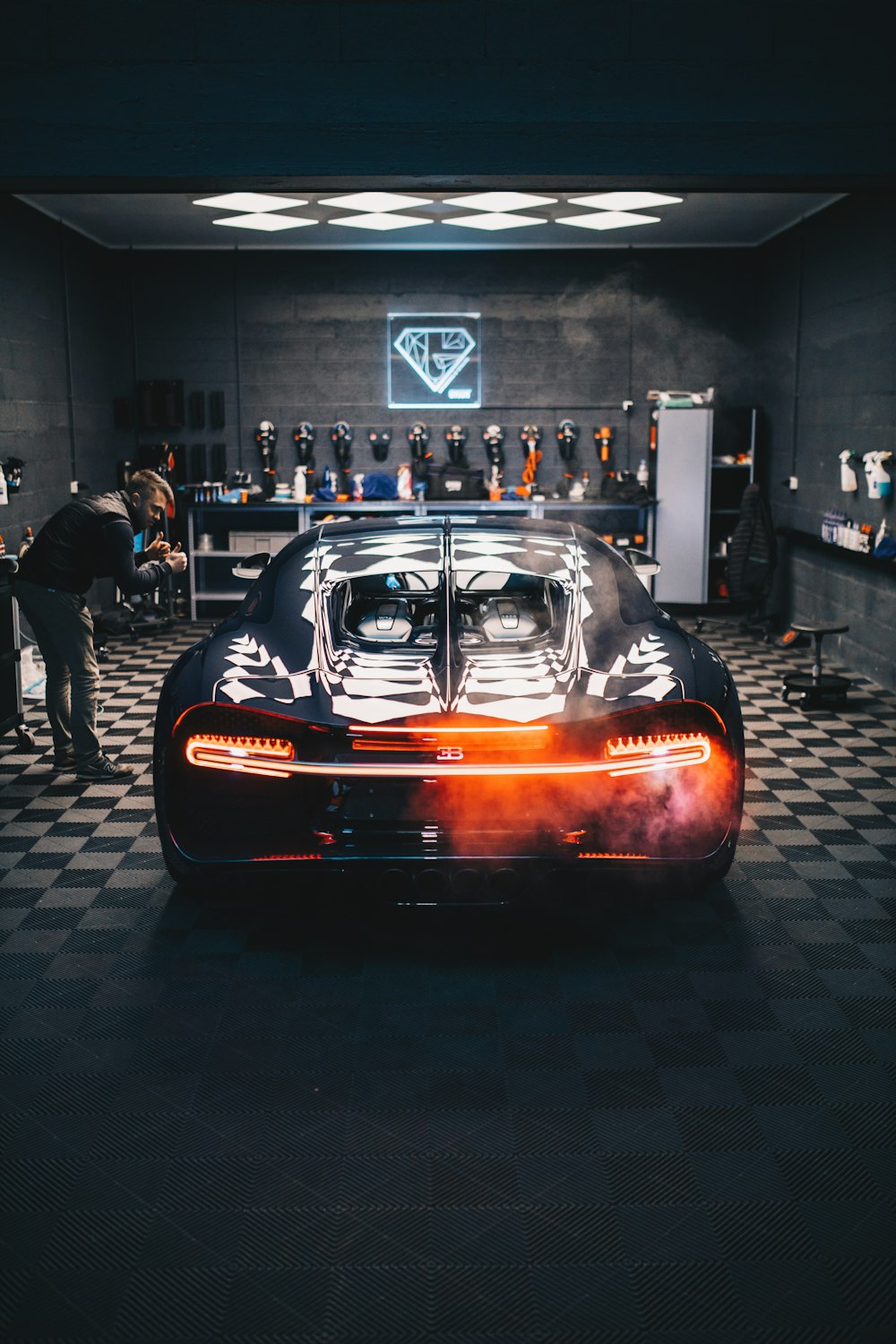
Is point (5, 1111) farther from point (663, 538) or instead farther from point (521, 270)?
point (521, 270)

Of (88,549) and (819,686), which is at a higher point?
(88,549)

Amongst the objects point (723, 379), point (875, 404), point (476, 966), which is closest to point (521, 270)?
point (723, 379)

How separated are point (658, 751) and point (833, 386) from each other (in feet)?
21.0

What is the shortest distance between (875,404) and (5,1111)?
698 cm

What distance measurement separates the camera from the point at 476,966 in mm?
3109

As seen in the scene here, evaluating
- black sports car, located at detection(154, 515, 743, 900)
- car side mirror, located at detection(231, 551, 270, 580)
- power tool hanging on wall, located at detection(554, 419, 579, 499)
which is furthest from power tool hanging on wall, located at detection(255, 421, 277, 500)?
black sports car, located at detection(154, 515, 743, 900)

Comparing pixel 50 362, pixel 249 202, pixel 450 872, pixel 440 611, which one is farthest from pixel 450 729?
pixel 50 362

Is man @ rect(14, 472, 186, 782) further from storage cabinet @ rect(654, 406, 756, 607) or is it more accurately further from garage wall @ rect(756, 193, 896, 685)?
storage cabinet @ rect(654, 406, 756, 607)

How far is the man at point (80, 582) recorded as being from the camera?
193 inches

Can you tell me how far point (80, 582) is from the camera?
502 centimetres

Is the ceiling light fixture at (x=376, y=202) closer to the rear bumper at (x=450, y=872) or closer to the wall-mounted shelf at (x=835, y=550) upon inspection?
the wall-mounted shelf at (x=835, y=550)

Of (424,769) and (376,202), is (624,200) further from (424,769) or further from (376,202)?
(424,769)

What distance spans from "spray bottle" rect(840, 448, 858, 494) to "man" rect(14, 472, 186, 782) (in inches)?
195

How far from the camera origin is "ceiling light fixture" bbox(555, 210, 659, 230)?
9.09 metres
